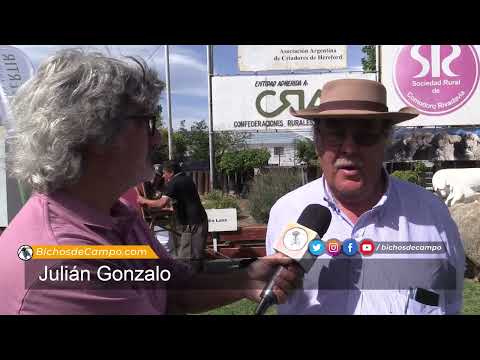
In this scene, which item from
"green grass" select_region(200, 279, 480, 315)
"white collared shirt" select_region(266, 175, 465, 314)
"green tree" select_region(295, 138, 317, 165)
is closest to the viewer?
"white collared shirt" select_region(266, 175, 465, 314)

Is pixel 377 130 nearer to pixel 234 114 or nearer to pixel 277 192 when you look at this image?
pixel 277 192

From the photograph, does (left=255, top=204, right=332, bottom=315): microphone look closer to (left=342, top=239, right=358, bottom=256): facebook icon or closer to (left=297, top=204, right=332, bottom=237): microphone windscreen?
(left=297, top=204, right=332, bottom=237): microphone windscreen

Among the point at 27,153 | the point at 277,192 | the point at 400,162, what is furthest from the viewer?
the point at 400,162

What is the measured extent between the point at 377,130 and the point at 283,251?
0.67 m

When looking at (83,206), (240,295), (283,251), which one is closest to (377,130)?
(283,251)

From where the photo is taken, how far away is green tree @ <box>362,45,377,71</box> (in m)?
2.26

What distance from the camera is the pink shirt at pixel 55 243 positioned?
118 cm

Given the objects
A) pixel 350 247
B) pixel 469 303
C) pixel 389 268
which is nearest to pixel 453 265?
pixel 389 268

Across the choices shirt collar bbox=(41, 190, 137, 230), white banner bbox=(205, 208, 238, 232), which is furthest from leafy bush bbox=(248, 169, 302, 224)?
shirt collar bbox=(41, 190, 137, 230)

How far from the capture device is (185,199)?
8.17ft

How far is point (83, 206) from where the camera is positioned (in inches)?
50.2

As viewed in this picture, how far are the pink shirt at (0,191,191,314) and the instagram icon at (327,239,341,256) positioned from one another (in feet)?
2.57

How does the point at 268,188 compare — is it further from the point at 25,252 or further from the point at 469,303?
the point at 469,303

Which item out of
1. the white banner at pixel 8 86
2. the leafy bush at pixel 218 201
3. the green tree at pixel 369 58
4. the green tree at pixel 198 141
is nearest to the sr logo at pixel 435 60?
the green tree at pixel 369 58
